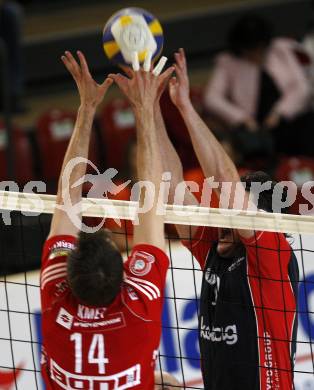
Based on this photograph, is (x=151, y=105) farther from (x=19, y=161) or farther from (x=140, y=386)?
(x=19, y=161)

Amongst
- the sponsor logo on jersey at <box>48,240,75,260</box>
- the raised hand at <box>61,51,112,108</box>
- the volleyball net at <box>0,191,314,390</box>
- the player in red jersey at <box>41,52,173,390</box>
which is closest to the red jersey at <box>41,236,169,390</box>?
the player in red jersey at <box>41,52,173,390</box>

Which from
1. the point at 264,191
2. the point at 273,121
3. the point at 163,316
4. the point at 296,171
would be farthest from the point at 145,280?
the point at 273,121

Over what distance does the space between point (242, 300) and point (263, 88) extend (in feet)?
15.6

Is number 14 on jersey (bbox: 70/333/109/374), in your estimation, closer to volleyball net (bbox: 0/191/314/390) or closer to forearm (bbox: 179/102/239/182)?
forearm (bbox: 179/102/239/182)

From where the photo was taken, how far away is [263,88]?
30.3ft

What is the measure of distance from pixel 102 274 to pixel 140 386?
48 cm

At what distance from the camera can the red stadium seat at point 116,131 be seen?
9.23 meters

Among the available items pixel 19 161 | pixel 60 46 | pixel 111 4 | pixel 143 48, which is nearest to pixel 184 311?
pixel 143 48

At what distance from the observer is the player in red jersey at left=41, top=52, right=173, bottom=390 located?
13.3 ft

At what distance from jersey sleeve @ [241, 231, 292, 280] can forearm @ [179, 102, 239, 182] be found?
0.32 m

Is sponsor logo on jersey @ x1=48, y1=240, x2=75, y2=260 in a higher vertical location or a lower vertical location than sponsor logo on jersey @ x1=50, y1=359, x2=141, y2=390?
higher

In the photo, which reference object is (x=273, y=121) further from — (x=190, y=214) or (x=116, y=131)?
(x=190, y=214)

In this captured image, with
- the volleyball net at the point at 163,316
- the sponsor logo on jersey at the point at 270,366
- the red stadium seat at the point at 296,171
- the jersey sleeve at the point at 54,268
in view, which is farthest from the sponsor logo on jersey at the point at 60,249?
the red stadium seat at the point at 296,171

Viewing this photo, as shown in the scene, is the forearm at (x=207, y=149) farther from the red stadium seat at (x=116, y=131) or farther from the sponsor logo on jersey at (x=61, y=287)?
the red stadium seat at (x=116, y=131)
